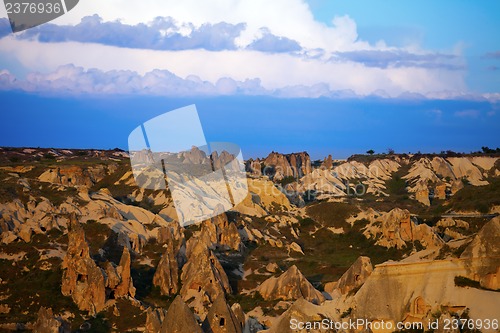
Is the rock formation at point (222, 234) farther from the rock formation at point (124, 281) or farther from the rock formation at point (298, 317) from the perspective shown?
the rock formation at point (298, 317)

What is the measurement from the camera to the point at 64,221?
72750 millimetres

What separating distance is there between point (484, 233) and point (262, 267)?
33.7 metres

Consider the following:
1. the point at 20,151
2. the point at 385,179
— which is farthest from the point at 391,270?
the point at 20,151

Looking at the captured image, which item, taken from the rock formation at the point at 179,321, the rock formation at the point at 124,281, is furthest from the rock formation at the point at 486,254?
the rock formation at the point at 124,281

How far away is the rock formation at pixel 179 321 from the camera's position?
39188mm

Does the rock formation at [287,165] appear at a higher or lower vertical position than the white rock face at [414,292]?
lower

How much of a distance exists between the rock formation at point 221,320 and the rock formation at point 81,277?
48.2 ft

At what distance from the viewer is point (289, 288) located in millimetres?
57625

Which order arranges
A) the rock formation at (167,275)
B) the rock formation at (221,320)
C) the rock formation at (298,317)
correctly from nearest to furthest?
1. the rock formation at (298,317)
2. the rock formation at (221,320)
3. the rock formation at (167,275)

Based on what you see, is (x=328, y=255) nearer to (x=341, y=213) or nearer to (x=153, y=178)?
(x=341, y=213)

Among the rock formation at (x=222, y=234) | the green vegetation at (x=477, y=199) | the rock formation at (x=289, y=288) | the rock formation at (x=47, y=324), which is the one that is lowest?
the green vegetation at (x=477, y=199)

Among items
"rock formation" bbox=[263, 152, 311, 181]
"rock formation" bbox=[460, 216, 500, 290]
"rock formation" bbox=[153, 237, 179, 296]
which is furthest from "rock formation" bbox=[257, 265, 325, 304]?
"rock formation" bbox=[263, 152, 311, 181]

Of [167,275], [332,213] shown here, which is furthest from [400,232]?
[167,275]

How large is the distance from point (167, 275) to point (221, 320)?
66.4 ft
